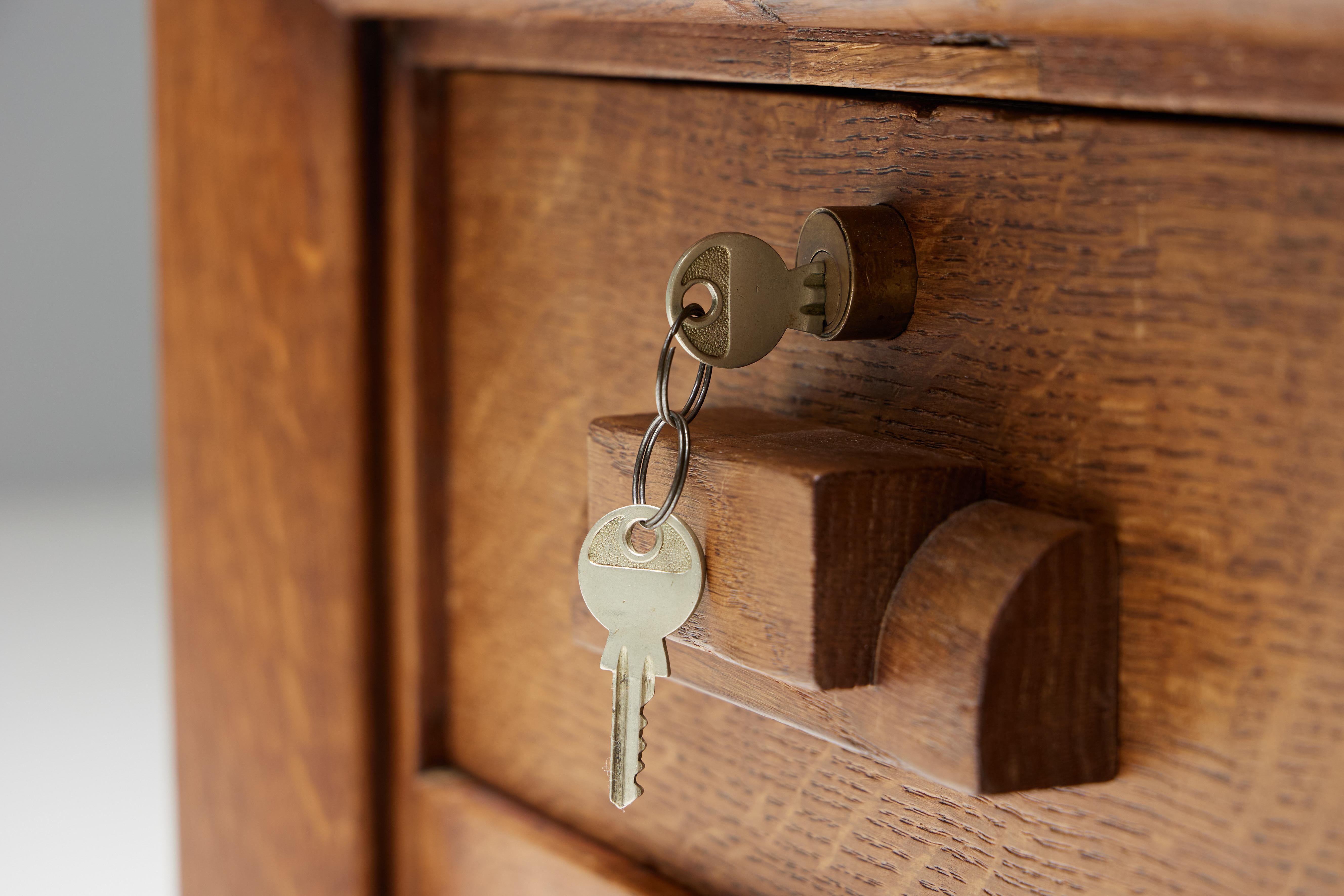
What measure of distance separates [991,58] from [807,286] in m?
0.07

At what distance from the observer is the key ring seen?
0.32m

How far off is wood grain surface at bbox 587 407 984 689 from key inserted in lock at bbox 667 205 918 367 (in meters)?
0.03

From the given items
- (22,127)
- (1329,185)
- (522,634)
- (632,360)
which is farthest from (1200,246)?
(22,127)

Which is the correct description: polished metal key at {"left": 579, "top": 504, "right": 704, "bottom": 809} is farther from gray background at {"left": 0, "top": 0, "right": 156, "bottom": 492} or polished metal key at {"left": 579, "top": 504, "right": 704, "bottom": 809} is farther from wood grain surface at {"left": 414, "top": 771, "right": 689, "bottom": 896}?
gray background at {"left": 0, "top": 0, "right": 156, "bottom": 492}

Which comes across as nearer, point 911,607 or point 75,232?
point 911,607

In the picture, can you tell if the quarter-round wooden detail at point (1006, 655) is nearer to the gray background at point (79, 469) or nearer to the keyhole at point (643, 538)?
the keyhole at point (643, 538)

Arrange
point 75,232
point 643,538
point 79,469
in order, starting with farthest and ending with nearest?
point 75,232
point 79,469
point 643,538

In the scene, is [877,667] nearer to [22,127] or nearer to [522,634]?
[522,634]

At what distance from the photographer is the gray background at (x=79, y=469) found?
91 cm

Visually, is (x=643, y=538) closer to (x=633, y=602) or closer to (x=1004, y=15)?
(x=633, y=602)

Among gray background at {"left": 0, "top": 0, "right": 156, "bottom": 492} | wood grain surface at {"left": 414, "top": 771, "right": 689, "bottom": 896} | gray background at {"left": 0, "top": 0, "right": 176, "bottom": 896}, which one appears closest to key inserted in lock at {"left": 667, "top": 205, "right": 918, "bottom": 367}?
wood grain surface at {"left": 414, "top": 771, "right": 689, "bottom": 896}

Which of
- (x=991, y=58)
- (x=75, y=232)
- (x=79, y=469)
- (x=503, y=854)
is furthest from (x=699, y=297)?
(x=75, y=232)

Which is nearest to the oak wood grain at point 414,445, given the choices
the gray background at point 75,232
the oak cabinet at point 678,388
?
the oak cabinet at point 678,388

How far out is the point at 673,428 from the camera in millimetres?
339
